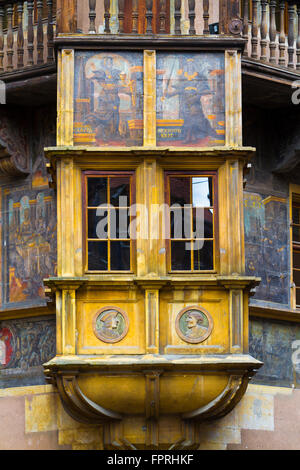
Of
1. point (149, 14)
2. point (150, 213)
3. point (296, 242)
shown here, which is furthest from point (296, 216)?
point (149, 14)

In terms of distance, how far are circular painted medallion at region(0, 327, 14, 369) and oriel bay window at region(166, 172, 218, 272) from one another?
10.6 ft

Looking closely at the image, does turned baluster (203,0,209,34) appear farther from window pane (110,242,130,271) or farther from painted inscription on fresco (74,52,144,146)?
window pane (110,242,130,271)

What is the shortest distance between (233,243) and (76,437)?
3588 millimetres

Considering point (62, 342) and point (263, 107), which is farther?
point (263, 107)

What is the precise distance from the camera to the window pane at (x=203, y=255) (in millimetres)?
23281

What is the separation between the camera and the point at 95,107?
23578mm

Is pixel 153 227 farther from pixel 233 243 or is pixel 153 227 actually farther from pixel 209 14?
pixel 209 14

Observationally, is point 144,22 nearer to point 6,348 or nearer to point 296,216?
point 296,216

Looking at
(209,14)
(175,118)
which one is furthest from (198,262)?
(209,14)

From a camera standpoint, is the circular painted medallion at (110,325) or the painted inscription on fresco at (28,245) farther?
the painted inscription on fresco at (28,245)

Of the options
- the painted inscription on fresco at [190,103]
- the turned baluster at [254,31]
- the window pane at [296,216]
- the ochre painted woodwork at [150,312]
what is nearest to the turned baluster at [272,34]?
the turned baluster at [254,31]

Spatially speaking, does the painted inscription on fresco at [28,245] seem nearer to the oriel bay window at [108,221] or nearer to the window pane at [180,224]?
the oriel bay window at [108,221]

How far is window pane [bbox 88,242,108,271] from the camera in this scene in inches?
913

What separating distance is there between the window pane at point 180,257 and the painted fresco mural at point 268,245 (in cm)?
A: 199
